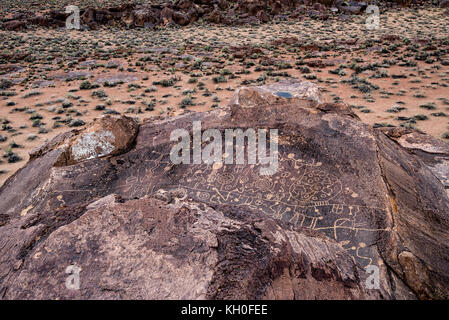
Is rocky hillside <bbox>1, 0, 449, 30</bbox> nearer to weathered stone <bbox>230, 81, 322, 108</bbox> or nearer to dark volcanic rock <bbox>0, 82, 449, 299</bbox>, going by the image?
weathered stone <bbox>230, 81, 322, 108</bbox>

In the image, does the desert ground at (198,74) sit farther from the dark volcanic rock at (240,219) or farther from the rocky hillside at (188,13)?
the rocky hillside at (188,13)

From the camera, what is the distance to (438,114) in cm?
1178

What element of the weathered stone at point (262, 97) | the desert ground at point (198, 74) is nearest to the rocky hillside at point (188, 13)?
the desert ground at point (198, 74)

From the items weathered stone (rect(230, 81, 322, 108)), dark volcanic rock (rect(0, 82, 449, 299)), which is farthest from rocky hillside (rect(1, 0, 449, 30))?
dark volcanic rock (rect(0, 82, 449, 299))

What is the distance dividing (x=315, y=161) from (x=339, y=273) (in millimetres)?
2564

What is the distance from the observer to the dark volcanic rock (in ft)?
7.98

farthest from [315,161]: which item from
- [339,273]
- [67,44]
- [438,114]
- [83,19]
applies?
[83,19]

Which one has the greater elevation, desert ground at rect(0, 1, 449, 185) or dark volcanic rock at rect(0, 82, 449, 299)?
dark volcanic rock at rect(0, 82, 449, 299)

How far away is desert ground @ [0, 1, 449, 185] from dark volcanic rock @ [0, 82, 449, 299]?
8.78 ft

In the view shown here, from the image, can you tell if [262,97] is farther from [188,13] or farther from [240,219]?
[188,13]

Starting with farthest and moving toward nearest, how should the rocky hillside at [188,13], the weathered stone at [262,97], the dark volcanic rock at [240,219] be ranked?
the rocky hillside at [188,13] → the weathered stone at [262,97] → the dark volcanic rock at [240,219]

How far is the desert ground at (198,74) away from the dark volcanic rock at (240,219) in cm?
268

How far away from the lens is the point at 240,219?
3033 mm

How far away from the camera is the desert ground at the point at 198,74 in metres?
12.5
